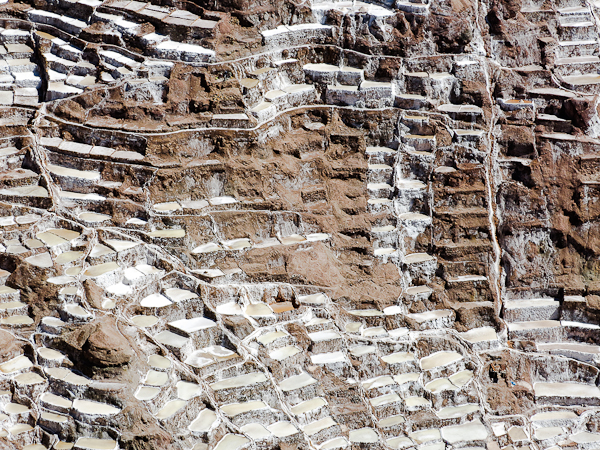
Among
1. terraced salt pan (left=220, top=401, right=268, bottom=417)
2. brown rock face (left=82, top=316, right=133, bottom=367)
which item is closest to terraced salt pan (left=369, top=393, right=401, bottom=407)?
terraced salt pan (left=220, top=401, right=268, bottom=417)

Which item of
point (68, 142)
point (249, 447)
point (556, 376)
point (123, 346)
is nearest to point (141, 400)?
point (123, 346)

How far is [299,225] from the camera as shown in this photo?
15797 millimetres

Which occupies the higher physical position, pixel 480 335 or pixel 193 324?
pixel 193 324

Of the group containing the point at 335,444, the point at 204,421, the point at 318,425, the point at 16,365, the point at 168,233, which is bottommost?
the point at 335,444

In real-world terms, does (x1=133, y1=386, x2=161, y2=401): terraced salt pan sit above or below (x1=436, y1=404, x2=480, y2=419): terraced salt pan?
above

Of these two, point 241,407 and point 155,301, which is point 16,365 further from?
point 241,407

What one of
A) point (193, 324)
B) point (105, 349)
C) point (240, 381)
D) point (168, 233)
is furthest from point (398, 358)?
point (105, 349)

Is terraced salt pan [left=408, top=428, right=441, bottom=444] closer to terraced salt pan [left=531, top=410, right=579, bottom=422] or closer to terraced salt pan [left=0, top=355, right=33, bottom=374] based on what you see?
terraced salt pan [left=531, top=410, right=579, bottom=422]

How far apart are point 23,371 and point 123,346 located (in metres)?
1.68

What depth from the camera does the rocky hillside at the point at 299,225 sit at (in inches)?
523

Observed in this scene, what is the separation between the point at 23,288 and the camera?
1378 cm

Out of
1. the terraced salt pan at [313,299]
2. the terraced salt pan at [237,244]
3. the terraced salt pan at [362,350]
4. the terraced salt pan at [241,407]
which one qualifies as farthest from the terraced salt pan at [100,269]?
the terraced salt pan at [362,350]

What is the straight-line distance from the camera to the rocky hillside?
13.3 meters

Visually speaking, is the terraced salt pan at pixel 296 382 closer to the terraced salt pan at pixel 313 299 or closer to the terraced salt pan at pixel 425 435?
the terraced salt pan at pixel 313 299
